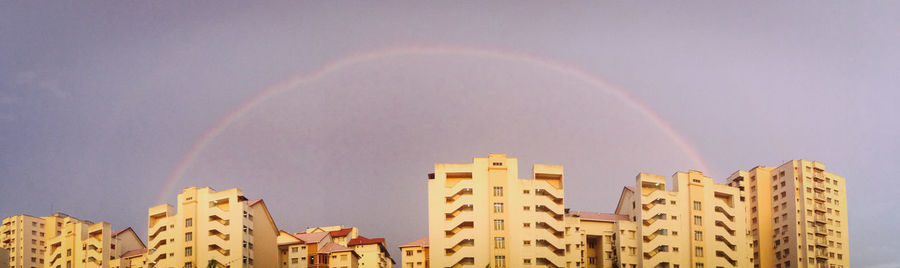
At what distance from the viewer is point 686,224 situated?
300ft

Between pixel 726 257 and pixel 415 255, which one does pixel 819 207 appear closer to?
pixel 726 257

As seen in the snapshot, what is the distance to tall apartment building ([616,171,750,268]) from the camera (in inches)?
3536

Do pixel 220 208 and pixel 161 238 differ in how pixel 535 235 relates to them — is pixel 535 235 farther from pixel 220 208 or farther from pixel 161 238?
pixel 161 238

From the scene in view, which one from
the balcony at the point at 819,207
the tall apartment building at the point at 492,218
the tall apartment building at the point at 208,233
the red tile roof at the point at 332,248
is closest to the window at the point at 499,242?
the tall apartment building at the point at 492,218

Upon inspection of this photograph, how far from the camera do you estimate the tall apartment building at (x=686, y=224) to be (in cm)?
8981

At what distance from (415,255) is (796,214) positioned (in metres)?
45.9

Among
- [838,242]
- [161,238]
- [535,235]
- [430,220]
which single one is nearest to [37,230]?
[161,238]

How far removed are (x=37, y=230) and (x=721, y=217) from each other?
93900mm

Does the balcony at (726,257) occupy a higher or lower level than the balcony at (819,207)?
lower

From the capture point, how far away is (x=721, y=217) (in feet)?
305

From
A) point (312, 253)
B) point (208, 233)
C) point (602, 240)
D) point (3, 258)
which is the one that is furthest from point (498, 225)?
point (3, 258)

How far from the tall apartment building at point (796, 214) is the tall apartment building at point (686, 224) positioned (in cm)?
1425

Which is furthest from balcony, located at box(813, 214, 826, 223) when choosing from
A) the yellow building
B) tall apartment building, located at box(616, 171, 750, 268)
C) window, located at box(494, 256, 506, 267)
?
the yellow building

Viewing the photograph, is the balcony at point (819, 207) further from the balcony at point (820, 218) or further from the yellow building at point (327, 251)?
the yellow building at point (327, 251)
